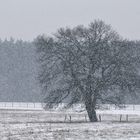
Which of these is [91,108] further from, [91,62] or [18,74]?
[18,74]

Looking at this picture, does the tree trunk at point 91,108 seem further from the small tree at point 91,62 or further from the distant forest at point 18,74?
the distant forest at point 18,74

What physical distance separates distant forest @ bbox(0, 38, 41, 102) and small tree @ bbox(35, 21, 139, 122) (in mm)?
99383

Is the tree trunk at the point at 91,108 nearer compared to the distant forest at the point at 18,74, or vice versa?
the tree trunk at the point at 91,108

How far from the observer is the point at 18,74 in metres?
159

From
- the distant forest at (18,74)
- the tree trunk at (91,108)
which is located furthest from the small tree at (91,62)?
the distant forest at (18,74)

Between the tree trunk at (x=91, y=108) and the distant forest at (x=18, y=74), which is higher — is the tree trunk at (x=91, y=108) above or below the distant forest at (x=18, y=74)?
below

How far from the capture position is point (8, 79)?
158 metres

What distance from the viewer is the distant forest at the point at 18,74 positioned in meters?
156

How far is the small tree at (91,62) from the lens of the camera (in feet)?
172

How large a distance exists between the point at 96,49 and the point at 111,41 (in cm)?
192

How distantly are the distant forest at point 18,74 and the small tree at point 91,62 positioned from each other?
9938 centimetres

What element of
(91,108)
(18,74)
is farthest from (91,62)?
(18,74)

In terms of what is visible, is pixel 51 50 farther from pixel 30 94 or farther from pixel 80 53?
pixel 30 94

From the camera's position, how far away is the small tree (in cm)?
5250
